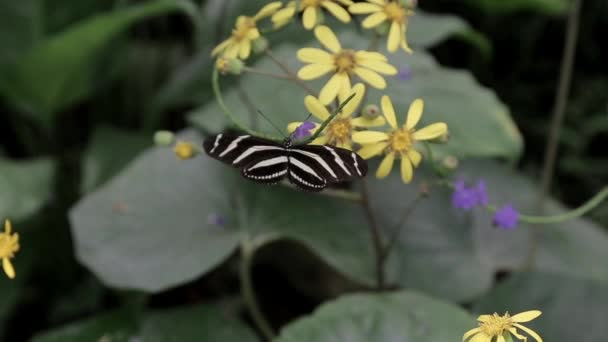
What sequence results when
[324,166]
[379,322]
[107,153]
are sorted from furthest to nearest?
1. [107,153]
2. [379,322]
3. [324,166]

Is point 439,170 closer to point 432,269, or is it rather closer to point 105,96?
point 432,269

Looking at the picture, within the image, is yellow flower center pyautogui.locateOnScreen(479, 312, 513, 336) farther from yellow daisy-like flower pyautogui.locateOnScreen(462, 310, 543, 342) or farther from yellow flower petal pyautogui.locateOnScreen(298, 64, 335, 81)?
yellow flower petal pyautogui.locateOnScreen(298, 64, 335, 81)

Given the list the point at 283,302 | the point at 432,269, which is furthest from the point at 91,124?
the point at 432,269

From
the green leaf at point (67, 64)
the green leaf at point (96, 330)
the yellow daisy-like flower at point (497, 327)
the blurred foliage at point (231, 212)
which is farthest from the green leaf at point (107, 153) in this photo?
the yellow daisy-like flower at point (497, 327)

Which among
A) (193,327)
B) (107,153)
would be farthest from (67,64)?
(193,327)

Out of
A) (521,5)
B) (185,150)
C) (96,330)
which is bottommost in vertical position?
(96,330)

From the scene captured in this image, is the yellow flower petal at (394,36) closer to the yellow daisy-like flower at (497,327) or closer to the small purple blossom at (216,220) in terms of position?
the yellow daisy-like flower at (497,327)

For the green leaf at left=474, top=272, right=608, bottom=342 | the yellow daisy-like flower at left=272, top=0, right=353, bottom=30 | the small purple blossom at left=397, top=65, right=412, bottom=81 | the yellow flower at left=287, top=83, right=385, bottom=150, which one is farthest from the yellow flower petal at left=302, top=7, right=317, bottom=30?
the green leaf at left=474, top=272, right=608, bottom=342

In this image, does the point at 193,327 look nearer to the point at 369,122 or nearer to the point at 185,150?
the point at 185,150
